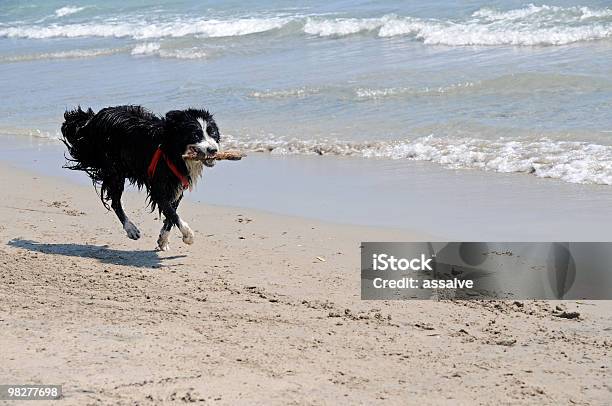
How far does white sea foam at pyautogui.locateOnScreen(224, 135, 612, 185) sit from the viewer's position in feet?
28.5

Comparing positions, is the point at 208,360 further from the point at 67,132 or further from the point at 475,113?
the point at 475,113

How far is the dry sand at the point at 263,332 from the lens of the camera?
13.4ft

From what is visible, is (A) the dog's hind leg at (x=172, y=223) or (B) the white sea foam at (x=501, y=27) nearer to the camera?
(A) the dog's hind leg at (x=172, y=223)

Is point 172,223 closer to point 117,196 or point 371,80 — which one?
point 117,196

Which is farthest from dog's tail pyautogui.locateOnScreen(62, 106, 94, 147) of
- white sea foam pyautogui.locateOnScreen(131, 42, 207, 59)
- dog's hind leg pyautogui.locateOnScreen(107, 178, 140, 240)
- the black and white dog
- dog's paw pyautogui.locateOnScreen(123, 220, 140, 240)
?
white sea foam pyautogui.locateOnScreen(131, 42, 207, 59)

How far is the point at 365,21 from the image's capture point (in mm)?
21500

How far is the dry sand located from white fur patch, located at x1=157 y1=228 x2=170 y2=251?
94mm

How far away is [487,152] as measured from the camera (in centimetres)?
966

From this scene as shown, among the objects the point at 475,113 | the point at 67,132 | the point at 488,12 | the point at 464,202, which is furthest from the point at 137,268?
the point at 488,12

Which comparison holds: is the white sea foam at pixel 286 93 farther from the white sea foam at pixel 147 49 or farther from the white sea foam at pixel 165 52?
the white sea foam at pixel 147 49

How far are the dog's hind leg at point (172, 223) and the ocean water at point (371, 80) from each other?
3625mm

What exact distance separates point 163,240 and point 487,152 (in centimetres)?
421

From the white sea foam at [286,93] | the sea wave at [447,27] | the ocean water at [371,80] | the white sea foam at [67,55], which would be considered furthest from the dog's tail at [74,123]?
the white sea foam at [67,55]

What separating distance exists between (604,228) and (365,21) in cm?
1535
